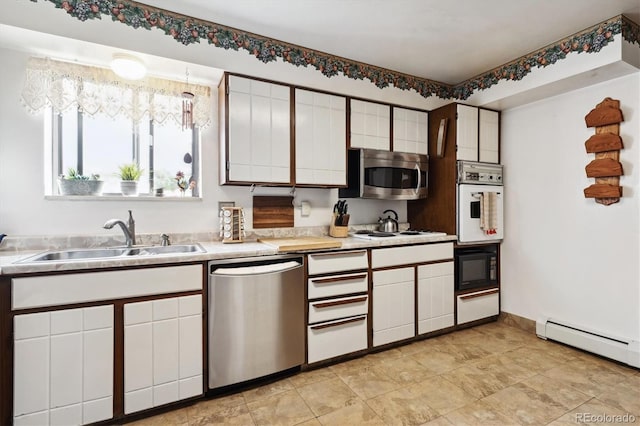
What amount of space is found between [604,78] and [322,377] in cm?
318

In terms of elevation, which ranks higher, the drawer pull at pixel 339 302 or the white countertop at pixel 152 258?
the white countertop at pixel 152 258

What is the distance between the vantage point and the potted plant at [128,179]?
7.54 feet

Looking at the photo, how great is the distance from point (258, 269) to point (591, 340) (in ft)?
8.92

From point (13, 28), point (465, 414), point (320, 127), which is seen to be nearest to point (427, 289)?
point (465, 414)

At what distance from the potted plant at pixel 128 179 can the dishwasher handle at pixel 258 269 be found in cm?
98

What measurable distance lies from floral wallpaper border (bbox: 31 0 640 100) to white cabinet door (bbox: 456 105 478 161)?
1.30ft

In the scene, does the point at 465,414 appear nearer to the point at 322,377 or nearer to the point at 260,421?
the point at 322,377

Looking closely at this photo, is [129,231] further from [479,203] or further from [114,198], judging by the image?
[479,203]

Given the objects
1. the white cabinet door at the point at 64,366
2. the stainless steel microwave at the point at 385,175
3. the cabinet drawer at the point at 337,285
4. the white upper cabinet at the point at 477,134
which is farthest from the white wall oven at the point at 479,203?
the white cabinet door at the point at 64,366

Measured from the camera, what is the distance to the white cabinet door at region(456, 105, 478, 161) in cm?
300

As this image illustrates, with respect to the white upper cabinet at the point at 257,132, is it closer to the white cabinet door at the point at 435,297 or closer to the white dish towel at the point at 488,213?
the white cabinet door at the point at 435,297

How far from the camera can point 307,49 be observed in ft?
8.99

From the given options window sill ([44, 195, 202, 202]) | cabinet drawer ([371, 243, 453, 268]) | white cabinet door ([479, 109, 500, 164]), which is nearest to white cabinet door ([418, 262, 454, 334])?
cabinet drawer ([371, 243, 453, 268])

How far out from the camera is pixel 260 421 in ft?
5.69
